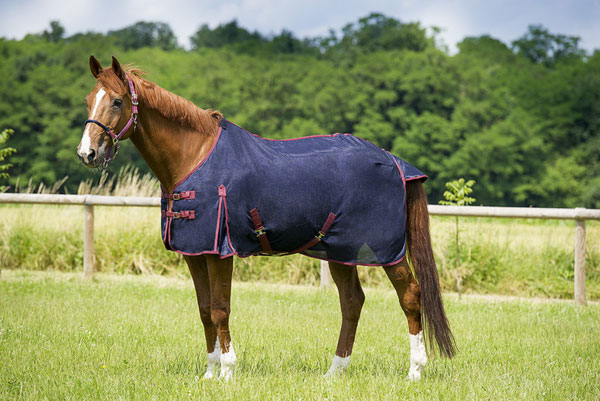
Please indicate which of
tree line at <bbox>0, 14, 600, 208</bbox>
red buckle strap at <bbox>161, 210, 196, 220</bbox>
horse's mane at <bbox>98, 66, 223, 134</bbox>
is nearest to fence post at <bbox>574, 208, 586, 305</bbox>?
horse's mane at <bbox>98, 66, 223, 134</bbox>

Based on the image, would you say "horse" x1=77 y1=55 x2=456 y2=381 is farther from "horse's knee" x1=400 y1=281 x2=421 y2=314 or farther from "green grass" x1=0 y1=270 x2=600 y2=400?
"green grass" x1=0 y1=270 x2=600 y2=400

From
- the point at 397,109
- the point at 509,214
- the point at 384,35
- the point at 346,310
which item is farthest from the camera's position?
the point at 384,35

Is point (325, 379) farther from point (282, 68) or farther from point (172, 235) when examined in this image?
point (282, 68)

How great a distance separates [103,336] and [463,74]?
124 ft

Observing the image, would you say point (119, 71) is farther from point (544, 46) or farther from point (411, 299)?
point (544, 46)

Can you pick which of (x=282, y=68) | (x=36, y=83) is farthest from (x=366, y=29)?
(x=36, y=83)

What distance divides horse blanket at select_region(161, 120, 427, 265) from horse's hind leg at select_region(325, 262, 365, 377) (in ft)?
1.30

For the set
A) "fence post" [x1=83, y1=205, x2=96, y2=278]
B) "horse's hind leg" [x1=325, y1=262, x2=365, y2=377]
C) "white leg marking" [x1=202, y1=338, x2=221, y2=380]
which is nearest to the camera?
"white leg marking" [x1=202, y1=338, x2=221, y2=380]

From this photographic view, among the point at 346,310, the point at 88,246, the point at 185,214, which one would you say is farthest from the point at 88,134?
the point at 88,246

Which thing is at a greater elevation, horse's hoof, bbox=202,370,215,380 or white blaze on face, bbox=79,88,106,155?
white blaze on face, bbox=79,88,106,155

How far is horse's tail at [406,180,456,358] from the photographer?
15.4ft

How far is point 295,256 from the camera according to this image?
9469mm

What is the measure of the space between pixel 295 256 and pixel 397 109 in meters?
30.8

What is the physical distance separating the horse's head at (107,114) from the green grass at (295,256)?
5.54m
